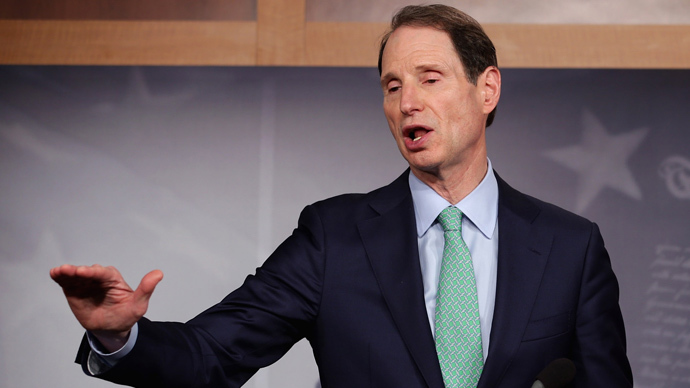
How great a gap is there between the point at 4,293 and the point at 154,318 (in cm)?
41

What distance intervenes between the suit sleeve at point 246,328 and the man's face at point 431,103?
209mm

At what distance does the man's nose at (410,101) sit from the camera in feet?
4.31

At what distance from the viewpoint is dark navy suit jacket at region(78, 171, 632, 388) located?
1.19m

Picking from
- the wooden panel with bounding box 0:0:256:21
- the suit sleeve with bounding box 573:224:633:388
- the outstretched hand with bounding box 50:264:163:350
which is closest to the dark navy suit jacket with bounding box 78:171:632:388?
the suit sleeve with bounding box 573:224:633:388

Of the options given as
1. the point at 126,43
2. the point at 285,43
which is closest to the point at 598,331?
the point at 285,43

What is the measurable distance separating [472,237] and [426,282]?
114 millimetres

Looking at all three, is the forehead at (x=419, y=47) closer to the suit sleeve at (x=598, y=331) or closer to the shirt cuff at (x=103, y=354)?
the suit sleeve at (x=598, y=331)

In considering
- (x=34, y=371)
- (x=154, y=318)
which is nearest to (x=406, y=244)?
(x=154, y=318)

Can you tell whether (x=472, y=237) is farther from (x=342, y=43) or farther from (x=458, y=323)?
(x=342, y=43)

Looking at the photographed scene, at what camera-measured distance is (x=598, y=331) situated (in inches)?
49.7

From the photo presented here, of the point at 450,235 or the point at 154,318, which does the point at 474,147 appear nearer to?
the point at 450,235

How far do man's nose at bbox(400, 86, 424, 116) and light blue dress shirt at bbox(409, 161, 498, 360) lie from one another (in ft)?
0.45

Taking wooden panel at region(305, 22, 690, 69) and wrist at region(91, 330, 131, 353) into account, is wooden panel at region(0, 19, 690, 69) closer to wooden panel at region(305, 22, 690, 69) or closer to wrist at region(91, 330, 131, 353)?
wooden panel at region(305, 22, 690, 69)

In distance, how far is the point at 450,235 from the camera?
129 cm
